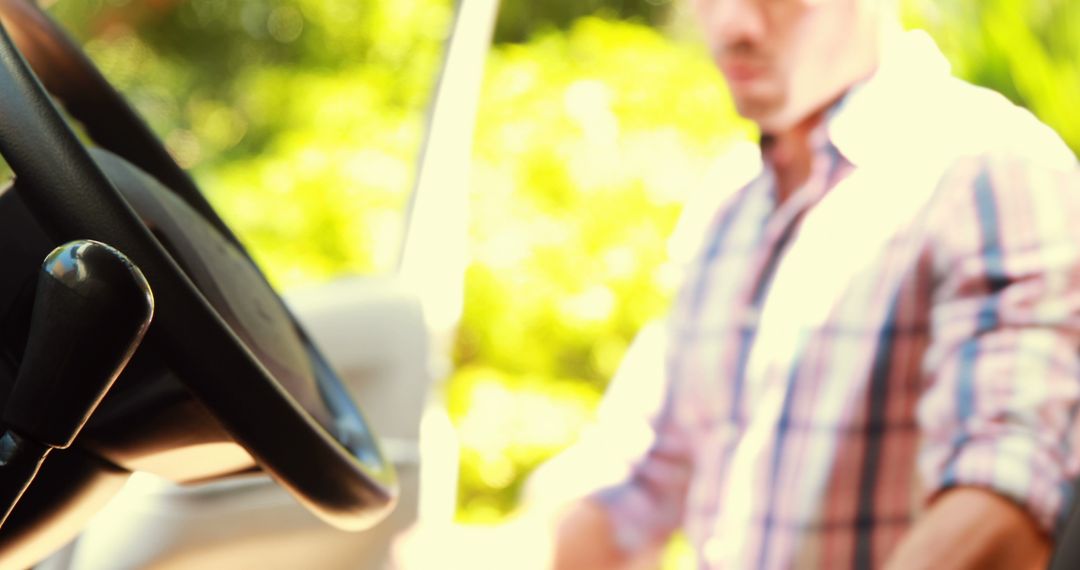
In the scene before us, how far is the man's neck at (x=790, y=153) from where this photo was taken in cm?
142

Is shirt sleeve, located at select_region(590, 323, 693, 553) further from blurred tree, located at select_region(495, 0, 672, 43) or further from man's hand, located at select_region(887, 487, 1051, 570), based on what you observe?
blurred tree, located at select_region(495, 0, 672, 43)

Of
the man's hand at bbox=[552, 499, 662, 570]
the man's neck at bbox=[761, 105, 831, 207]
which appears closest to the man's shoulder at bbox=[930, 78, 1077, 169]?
the man's neck at bbox=[761, 105, 831, 207]

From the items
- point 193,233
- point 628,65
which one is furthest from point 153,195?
point 628,65

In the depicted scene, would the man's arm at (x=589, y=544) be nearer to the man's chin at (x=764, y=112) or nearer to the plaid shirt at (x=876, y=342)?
the plaid shirt at (x=876, y=342)

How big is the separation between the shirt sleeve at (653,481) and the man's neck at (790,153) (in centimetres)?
26

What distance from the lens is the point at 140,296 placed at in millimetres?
641

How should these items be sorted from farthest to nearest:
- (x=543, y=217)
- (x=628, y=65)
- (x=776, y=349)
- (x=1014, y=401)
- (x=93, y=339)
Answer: (x=543, y=217) → (x=628, y=65) → (x=776, y=349) → (x=1014, y=401) → (x=93, y=339)

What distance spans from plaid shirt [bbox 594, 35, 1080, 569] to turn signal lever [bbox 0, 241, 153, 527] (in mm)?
802

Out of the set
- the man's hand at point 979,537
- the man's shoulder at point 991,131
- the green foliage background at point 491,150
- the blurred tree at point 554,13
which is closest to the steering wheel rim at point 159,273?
the man's hand at point 979,537

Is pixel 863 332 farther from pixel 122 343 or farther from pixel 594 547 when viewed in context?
pixel 122 343

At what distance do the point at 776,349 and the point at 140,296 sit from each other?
90cm

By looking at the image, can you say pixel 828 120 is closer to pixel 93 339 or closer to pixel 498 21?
pixel 93 339

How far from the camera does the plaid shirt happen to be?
1207mm

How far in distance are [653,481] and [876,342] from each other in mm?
356
